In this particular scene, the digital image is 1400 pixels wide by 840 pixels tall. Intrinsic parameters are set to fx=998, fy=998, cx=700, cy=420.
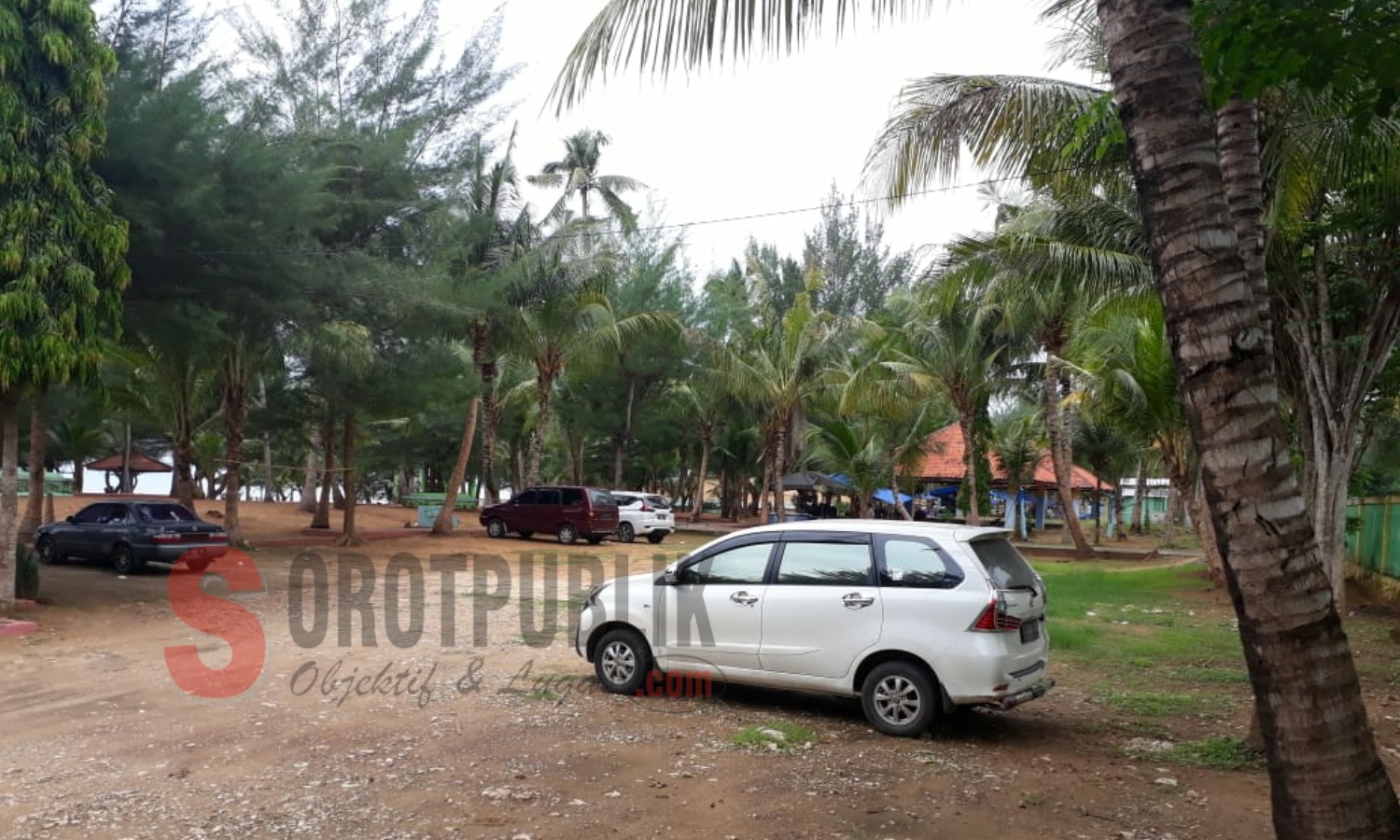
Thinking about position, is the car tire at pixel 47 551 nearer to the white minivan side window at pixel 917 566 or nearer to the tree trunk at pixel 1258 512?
the white minivan side window at pixel 917 566

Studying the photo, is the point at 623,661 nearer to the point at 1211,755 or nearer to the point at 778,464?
the point at 1211,755

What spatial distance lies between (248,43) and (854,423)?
2732 cm

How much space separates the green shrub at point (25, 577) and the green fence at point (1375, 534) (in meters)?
19.2

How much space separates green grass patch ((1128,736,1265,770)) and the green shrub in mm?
13505

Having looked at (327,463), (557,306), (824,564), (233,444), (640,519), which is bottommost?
(640,519)

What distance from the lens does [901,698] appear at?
7.13 meters

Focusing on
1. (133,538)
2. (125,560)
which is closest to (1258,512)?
(133,538)

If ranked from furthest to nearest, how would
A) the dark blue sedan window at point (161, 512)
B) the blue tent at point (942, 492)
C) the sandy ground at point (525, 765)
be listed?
the blue tent at point (942, 492)
the dark blue sedan window at point (161, 512)
the sandy ground at point (525, 765)

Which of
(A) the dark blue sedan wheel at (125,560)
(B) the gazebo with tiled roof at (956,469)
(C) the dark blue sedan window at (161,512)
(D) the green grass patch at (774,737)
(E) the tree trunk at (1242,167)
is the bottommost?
(D) the green grass patch at (774,737)

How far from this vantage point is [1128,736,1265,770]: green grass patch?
22.0ft

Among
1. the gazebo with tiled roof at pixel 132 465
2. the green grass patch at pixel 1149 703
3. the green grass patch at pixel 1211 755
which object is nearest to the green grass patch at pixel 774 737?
the green grass patch at pixel 1211 755

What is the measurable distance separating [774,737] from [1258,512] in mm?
4286

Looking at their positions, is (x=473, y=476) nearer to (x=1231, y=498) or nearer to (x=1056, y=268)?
(x=1056, y=268)

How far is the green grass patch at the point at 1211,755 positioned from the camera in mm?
6703
